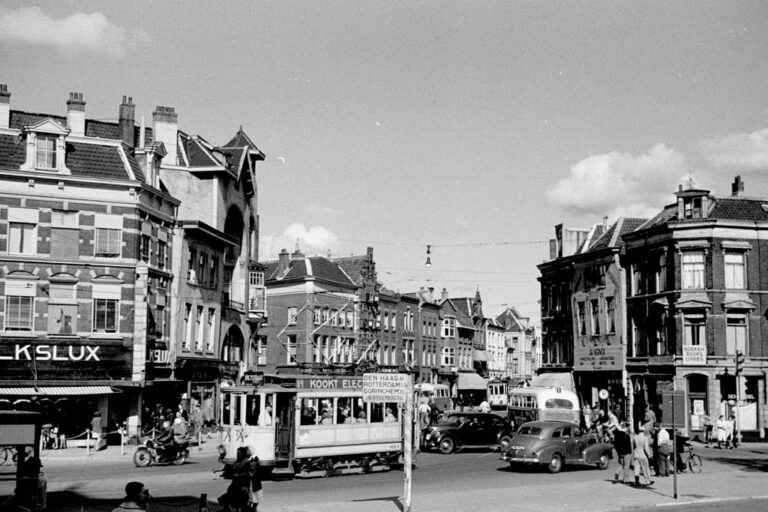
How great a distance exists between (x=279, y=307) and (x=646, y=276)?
32.3 m

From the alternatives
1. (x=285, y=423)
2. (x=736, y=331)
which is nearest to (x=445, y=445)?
(x=285, y=423)

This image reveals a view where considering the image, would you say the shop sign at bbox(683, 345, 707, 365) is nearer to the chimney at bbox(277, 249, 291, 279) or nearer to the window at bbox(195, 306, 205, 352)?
the window at bbox(195, 306, 205, 352)

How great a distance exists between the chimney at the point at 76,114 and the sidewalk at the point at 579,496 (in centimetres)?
2773

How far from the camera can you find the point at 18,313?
125 feet

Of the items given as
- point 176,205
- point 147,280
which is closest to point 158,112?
point 176,205

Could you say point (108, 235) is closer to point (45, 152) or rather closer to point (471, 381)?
point (45, 152)

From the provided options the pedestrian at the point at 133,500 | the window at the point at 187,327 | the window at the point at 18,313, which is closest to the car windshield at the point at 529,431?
the pedestrian at the point at 133,500

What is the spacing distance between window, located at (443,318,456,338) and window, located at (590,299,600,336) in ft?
124

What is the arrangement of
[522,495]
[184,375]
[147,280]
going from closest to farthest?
[522,495], [147,280], [184,375]

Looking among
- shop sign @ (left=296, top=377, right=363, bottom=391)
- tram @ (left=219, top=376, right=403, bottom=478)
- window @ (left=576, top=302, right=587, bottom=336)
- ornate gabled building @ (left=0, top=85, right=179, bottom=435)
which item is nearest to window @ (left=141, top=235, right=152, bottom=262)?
ornate gabled building @ (left=0, top=85, right=179, bottom=435)

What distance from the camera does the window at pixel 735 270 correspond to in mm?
50500

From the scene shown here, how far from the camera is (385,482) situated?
82.6 feet

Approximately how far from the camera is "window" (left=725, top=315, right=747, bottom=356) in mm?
49938

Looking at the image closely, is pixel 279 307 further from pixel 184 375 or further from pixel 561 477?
pixel 561 477
